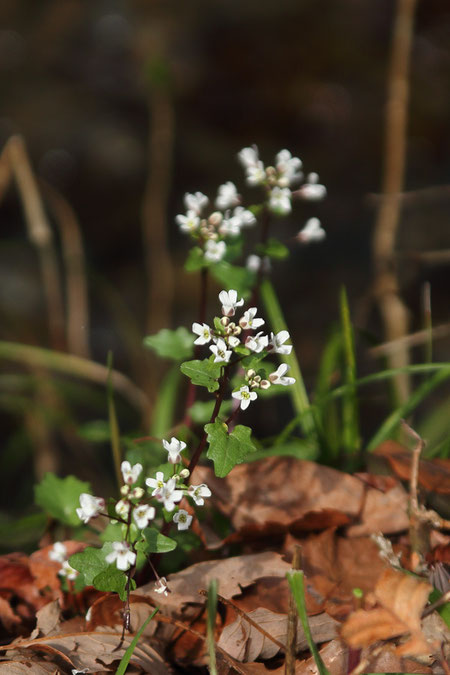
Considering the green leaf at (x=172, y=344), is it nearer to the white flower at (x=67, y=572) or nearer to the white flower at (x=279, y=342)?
the white flower at (x=279, y=342)

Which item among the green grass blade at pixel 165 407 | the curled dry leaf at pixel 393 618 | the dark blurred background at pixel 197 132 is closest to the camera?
the curled dry leaf at pixel 393 618

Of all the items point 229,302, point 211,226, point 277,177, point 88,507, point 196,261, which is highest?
point 277,177

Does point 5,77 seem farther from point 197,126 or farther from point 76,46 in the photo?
point 197,126

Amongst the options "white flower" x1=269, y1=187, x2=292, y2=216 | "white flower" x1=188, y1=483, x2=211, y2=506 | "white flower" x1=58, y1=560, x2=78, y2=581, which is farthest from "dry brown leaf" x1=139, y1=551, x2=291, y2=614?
"white flower" x1=269, y1=187, x2=292, y2=216

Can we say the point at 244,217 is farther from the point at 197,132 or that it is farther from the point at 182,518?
the point at 197,132

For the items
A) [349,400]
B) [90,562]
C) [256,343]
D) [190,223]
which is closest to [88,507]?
[90,562]

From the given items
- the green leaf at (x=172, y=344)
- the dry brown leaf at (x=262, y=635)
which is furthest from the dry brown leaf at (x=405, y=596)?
the green leaf at (x=172, y=344)
